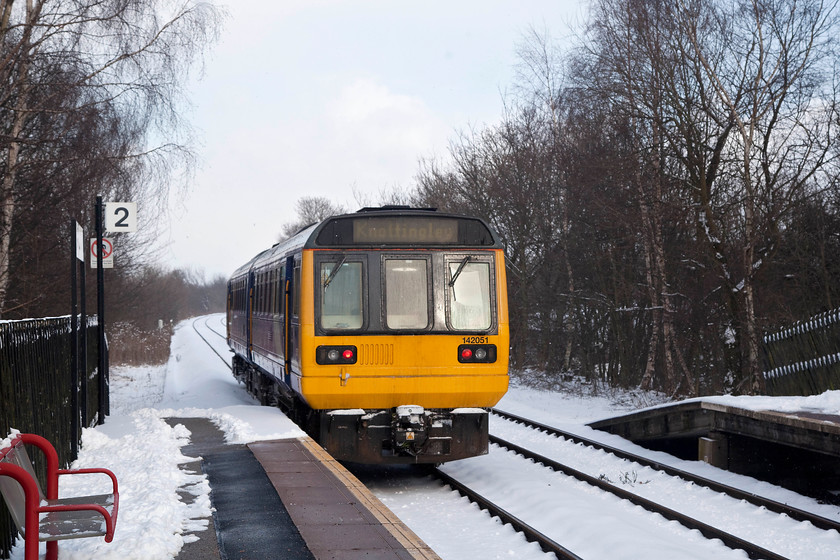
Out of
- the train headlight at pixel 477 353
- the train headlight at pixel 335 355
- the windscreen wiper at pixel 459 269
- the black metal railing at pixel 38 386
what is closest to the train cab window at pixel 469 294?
the windscreen wiper at pixel 459 269

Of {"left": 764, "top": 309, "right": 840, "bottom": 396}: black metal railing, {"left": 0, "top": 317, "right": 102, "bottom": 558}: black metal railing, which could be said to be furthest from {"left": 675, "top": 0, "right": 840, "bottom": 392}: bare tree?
{"left": 0, "top": 317, "right": 102, "bottom": 558}: black metal railing

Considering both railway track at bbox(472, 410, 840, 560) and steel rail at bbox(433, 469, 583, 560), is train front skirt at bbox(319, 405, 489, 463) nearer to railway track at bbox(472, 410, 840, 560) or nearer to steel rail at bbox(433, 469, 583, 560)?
steel rail at bbox(433, 469, 583, 560)

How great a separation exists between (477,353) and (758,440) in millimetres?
3673

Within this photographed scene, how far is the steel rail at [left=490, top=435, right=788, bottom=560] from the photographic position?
672cm

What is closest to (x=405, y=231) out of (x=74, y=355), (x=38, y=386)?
(x=74, y=355)

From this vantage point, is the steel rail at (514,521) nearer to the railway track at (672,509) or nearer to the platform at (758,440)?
the railway track at (672,509)

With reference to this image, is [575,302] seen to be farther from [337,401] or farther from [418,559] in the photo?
[418,559]

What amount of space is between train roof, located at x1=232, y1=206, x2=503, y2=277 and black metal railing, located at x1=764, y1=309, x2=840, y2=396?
5.56 meters

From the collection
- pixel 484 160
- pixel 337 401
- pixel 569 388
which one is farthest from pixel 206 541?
pixel 484 160

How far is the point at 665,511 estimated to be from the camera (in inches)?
312

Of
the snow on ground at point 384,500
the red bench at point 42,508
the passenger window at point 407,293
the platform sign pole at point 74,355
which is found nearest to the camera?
the red bench at point 42,508

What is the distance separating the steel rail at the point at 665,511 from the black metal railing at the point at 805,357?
4.37 m

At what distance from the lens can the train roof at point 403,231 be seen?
9336 millimetres

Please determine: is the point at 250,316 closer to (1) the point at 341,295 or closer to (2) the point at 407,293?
(1) the point at 341,295
